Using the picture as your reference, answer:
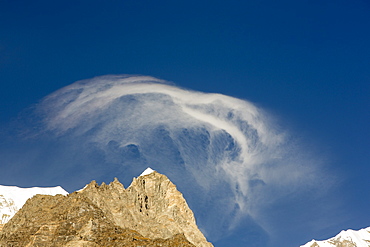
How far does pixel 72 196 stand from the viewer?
642ft

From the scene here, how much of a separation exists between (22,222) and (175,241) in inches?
2238

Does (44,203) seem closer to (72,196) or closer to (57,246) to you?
(72,196)

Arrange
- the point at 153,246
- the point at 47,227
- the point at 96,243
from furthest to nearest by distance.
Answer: the point at 47,227 < the point at 96,243 < the point at 153,246

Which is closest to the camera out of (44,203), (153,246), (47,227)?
(153,246)

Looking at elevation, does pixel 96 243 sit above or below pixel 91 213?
below

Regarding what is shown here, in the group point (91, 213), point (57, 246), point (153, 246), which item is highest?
point (91, 213)

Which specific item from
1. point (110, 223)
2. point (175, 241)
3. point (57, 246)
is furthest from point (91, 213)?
point (175, 241)

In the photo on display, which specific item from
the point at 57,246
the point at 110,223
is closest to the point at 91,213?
the point at 110,223

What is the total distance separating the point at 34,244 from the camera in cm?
15475

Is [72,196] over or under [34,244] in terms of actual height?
over

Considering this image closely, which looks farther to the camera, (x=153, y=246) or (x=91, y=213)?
(x=91, y=213)

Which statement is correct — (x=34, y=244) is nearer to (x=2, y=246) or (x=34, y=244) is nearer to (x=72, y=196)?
(x=2, y=246)

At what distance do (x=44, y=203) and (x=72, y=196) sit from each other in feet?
30.1

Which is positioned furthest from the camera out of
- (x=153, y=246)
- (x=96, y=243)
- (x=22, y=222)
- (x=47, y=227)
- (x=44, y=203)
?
(x=44, y=203)
